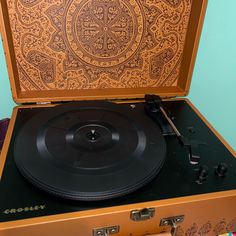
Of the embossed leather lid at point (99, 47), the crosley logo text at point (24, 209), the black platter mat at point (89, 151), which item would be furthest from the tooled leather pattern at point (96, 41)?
the crosley logo text at point (24, 209)

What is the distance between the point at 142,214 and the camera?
0.65m

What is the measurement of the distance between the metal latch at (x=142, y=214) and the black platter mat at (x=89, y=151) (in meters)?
0.06

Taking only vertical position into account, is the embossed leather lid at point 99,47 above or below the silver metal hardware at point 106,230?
above

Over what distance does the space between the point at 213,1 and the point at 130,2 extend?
32 centimetres

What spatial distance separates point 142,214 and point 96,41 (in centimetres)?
67

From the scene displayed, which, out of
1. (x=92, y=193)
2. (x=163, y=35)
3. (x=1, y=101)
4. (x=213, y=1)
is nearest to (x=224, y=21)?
(x=213, y=1)

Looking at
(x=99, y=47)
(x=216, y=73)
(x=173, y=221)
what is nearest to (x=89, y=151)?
(x=173, y=221)

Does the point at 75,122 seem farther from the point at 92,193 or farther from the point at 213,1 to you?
the point at 213,1

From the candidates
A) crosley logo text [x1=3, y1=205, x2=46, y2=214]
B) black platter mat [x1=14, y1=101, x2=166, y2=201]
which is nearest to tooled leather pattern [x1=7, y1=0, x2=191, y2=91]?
black platter mat [x1=14, y1=101, x2=166, y2=201]

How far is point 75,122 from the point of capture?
87cm

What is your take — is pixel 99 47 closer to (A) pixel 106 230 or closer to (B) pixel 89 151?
(B) pixel 89 151

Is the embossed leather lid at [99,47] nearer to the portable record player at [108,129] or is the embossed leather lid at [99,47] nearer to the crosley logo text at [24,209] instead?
the portable record player at [108,129]

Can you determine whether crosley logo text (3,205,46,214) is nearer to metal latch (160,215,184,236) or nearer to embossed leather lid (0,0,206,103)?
metal latch (160,215,184,236)

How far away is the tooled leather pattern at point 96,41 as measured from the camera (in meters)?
0.97
